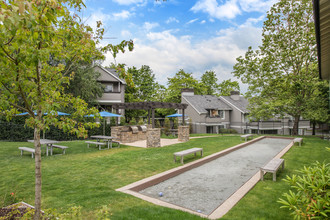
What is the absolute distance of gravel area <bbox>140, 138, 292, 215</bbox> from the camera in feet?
17.3

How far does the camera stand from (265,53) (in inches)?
818

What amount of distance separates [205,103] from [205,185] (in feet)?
96.2

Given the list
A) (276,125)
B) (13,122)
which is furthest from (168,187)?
(276,125)

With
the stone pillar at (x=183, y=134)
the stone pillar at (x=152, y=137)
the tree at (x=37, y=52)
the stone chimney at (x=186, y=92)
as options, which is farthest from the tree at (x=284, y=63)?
the tree at (x=37, y=52)

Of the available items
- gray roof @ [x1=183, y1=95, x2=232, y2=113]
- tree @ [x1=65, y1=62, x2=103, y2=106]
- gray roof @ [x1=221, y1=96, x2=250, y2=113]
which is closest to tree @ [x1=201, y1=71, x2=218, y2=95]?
gray roof @ [x1=221, y1=96, x2=250, y2=113]

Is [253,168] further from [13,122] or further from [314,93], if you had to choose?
[13,122]

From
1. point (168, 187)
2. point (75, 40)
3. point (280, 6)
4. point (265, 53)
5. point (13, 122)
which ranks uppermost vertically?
point (280, 6)

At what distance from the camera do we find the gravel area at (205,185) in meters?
5.28

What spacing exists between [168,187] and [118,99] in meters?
20.5

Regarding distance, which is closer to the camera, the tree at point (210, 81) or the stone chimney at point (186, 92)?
the stone chimney at point (186, 92)

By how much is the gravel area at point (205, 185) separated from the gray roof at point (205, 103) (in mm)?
23350

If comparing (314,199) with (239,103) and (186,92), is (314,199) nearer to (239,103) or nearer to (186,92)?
(186,92)

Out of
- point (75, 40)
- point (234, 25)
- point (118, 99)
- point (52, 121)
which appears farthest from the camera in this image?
point (118, 99)

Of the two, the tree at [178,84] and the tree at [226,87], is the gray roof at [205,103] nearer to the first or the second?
the tree at [178,84]
